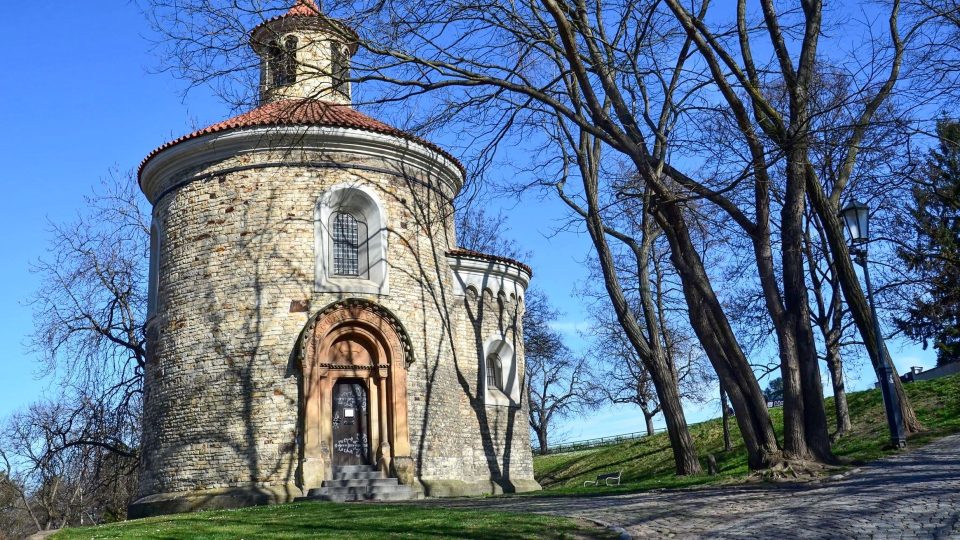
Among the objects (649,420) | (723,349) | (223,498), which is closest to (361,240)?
(223,498)

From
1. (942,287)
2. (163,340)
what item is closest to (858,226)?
(942,287)

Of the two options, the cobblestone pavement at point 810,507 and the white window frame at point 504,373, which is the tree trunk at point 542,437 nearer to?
the white window frame at point 504,373

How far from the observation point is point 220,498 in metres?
15.7

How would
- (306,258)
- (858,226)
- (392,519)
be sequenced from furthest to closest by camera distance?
(306,258), (858,226), (392,519)

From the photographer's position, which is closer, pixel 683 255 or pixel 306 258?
pixel 683 255

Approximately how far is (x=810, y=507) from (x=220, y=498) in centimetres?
1104

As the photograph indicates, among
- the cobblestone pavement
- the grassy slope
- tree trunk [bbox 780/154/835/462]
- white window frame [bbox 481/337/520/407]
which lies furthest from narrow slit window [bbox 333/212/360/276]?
tree trunk [bbox 780/154/835/462]

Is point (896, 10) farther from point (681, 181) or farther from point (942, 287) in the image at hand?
point (942, 287)

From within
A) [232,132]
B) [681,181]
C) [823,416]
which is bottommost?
[823,416]

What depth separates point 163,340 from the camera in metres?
17.6

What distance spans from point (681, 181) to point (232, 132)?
9.93 metres

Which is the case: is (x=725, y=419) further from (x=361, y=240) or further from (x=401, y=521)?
(x=401, y=521)

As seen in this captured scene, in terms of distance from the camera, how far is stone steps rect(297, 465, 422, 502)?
15398 millimetres

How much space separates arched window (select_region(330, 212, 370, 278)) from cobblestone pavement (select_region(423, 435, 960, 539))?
704 cm
